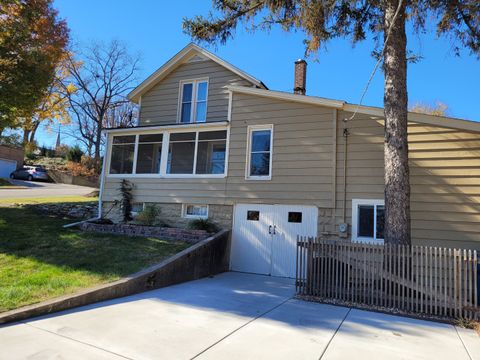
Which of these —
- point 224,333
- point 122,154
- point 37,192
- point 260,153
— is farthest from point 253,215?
point 37,192

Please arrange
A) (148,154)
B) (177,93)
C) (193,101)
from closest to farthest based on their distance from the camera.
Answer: (148,154)
(193,101)
(177,93)

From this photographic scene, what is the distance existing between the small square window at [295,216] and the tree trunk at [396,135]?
3.15 metres

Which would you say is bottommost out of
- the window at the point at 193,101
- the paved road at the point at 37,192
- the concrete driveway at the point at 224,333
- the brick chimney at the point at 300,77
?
Result: the concrete driveway at the point at 224,333

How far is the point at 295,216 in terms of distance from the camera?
1055cm

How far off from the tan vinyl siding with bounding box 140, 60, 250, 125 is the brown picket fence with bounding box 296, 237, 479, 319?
7007 mm

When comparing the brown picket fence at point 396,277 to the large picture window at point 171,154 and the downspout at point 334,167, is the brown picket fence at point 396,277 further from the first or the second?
the large picture window at point 171,154

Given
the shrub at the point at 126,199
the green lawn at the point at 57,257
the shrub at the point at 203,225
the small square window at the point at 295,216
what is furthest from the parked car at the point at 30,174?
the small square window at the point at 295,216

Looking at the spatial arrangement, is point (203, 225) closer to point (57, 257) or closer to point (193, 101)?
point (57, 257)

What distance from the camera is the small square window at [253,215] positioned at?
36.3 feet

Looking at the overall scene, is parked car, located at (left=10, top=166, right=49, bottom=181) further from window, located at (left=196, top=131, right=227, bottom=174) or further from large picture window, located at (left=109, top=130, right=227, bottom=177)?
window, located at (left=196, top=131, right=227, bottom=174)

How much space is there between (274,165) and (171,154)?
410cm

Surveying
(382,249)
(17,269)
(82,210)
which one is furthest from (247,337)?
(82,210)

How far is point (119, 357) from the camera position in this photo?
3992 mm

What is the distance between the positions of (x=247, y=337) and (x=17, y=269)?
5.26 m
